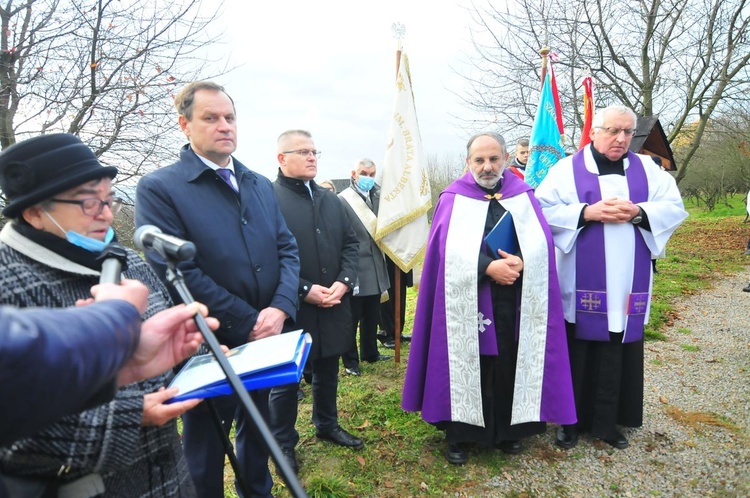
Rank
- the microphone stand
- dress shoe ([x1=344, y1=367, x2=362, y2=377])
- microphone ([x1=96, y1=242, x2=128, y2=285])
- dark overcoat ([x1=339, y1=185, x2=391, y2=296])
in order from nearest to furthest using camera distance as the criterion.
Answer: the microphone stand, microphone ([x1=96, y1=242, x2=128, y2=285]), dark overcoat ([x1=339, y1=185, x2=391, y2=296]), dress shoe ([x1=344, y1=367, x2=362, y2=377])

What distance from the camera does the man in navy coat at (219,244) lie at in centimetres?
215

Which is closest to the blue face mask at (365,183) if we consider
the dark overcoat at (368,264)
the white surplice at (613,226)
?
the dark overcoat at (368,264)

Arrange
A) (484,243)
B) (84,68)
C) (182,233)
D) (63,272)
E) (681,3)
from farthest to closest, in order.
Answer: (681,3), (84,68), (484,243), (182,233), (63,272)

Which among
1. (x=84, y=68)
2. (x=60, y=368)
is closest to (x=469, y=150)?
(x=60, y=368)

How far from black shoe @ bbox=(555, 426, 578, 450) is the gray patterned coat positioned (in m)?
2.73

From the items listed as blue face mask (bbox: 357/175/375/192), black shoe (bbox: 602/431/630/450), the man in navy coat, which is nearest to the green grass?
black shoe (bbox: 602/431/630/450)

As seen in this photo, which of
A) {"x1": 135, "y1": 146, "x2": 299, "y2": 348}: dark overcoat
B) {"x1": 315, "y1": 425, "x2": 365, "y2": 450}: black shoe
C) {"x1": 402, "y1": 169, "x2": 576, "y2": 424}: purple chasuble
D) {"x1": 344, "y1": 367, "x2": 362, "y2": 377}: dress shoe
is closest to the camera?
{"x1": 135, "y1": 146, "x2": 299, "y2": 348}: dark overcoat

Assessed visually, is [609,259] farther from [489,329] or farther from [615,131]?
[489,329]

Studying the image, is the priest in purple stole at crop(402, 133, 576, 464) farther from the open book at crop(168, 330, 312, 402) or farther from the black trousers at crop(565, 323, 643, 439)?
the open book at crop(168, 330, 312, 402)

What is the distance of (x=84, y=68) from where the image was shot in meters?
5.23

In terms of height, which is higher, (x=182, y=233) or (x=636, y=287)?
(x=182, y=233)

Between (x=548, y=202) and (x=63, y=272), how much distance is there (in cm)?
312

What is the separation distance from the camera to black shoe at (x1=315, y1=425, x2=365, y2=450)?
326 centimetres

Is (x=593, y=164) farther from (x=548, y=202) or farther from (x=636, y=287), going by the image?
(x=636, y=287)
